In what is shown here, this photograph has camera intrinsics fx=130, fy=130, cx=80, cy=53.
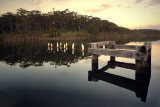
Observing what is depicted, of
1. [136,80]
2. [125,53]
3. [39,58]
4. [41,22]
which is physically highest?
[41,22]

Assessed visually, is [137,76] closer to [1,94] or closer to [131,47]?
[131,47]

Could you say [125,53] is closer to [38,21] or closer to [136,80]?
[136,80]

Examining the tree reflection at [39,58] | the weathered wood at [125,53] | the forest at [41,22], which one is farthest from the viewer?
the forest at [41,22]

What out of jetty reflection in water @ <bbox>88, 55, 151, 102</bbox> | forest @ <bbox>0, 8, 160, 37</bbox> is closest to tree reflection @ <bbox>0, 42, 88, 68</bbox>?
jetty reflection in water @ <bbox>88, 55, 151, 102</bbox>

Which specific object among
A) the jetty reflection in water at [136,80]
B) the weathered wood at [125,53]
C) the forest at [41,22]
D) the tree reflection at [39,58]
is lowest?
the jetty reflection in water at [136,80]

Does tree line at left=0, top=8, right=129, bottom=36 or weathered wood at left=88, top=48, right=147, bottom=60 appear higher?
tree line at left=0, top=8, right=129, bottom=36

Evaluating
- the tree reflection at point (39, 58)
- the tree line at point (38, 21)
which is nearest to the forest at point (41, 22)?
the tree line at point (38, 21)

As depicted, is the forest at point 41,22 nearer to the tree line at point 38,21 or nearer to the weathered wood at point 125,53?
the tree line at point 38,21

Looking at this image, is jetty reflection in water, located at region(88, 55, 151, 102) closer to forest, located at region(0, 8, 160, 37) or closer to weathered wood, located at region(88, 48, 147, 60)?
weathered wood, located at region(88, 48, 147, 60)

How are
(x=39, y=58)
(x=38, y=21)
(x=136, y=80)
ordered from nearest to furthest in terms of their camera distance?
(x=136, y=80) → (x=39, y=58) → (x=38, y=21)

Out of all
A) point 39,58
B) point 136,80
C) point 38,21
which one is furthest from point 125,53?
point 38,21

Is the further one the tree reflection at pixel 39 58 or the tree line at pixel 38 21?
the tree line at pixel 38 21

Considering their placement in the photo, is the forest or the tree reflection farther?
the forest

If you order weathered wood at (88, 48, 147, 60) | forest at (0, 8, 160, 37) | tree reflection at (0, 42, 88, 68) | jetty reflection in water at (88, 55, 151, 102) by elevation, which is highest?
forest at (0, 8, 160, 37)
